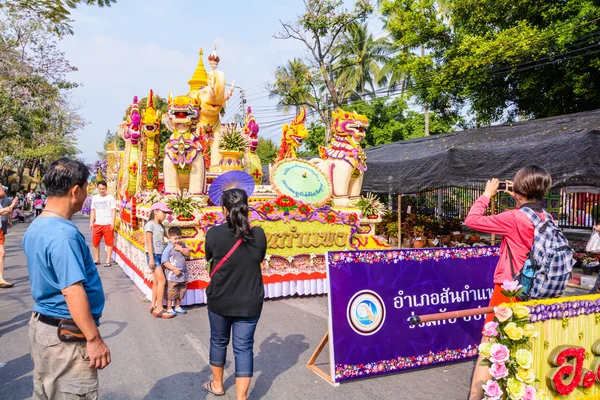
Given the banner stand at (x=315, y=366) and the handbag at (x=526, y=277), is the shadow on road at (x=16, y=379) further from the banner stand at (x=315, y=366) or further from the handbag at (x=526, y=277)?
the handbag at (x=526, y=277)

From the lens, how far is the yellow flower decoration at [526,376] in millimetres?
2527

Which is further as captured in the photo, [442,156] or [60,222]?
[442,156]

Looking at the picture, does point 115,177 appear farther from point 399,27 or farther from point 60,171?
point 399,27

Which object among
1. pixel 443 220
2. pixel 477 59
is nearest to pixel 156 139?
pixel 443 220

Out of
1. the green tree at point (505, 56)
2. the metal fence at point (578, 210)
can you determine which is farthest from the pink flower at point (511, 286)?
the green tree at point (505, 56)

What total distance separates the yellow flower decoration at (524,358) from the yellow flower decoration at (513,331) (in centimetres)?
8

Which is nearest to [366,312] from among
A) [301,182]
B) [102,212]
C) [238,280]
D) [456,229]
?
[238,280]

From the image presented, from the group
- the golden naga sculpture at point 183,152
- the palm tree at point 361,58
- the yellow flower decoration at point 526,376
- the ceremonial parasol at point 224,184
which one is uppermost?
the palm tree at point 361,58

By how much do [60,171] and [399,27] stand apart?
2055 cm

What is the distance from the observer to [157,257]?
593 cm

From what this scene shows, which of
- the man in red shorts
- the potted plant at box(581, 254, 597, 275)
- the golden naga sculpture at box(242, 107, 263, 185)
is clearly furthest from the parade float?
the potted plant at box(581, 254, 597, 275)

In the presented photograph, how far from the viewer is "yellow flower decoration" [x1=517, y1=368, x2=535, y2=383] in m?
2.53

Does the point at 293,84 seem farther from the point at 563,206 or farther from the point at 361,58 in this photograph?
the point at 563,206

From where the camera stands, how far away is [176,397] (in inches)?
146
